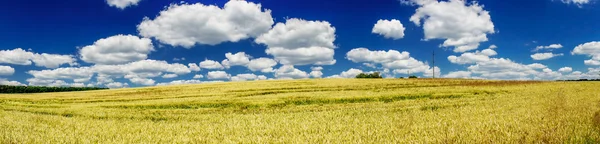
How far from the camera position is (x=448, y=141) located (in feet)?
29.9

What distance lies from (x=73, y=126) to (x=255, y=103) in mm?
14902

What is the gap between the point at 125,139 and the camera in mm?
11273

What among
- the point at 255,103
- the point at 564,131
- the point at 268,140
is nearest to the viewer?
the point at 564,131

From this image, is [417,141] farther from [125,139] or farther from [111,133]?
[111,133]

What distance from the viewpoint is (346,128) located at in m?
12.6

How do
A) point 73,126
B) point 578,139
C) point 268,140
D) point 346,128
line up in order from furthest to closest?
point 73,126 < point 346,128 < point 268,140 < point 578,139

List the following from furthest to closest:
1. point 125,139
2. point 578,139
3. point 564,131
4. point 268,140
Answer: point 125,139
point 268,140
point 564,131
point 578,139

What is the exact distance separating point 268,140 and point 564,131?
7101 millimetres

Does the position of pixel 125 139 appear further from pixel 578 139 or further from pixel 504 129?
pixel 578 139

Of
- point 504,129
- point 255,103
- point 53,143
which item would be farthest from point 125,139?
point 255,103

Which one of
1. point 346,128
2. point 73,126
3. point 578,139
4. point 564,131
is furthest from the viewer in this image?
point 73,126

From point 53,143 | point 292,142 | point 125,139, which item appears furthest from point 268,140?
point 53,143

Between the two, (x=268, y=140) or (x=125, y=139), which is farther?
(x=125, y=139)

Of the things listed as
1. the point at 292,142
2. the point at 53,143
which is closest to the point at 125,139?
the point at 53,143
